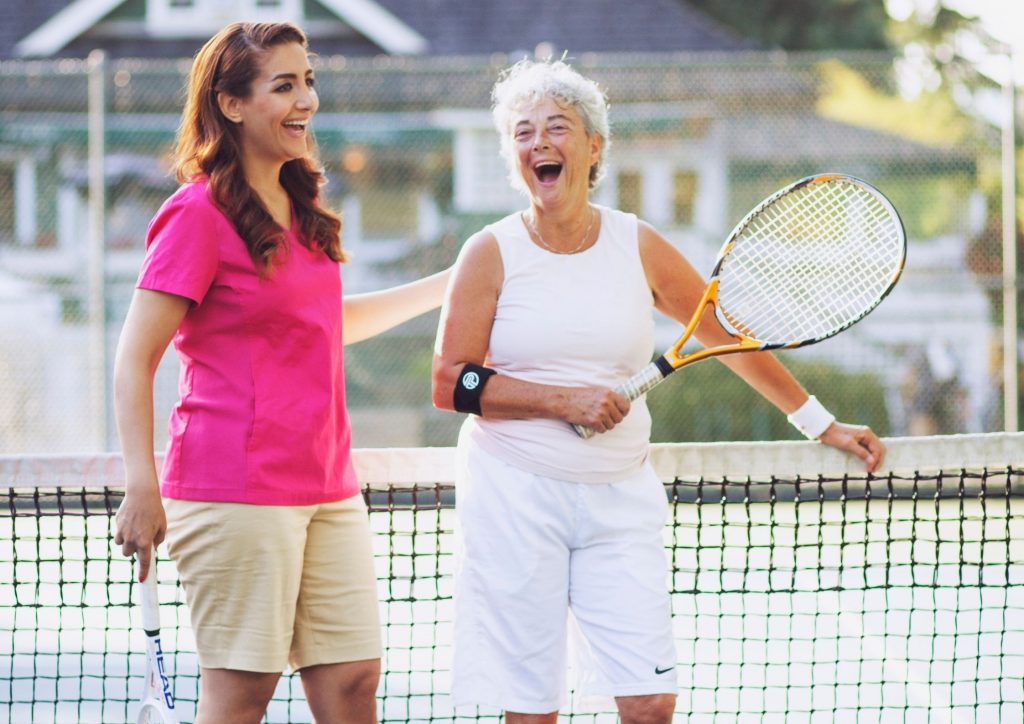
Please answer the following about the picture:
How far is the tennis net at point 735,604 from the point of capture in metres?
3.47

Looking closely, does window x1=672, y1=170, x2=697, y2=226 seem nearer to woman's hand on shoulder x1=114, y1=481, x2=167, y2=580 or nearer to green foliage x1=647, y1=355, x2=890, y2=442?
green foliage x1=647, y1=355, x2=890, y2=442

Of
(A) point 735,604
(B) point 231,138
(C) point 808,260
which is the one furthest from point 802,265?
(A) point 735,604

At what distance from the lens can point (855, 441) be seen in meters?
3.28

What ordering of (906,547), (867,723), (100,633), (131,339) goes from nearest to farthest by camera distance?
(131,339), (867,723), (100,633), (906,547)

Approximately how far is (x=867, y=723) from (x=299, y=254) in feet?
9.28

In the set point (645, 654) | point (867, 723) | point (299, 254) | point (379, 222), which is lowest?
point (867, 723)

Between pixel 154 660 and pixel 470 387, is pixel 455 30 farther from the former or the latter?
pixel 154 660

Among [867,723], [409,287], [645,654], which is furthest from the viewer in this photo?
[867,723]

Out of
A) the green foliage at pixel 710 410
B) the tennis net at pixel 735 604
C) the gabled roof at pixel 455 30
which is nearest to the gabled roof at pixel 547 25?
the gabled roof at pixel 455 30

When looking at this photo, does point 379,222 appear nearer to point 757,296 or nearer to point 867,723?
point 867,723

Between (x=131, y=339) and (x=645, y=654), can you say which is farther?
(x=645, y=654)

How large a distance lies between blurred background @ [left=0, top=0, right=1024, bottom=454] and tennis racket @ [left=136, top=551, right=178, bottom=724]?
17.5ft

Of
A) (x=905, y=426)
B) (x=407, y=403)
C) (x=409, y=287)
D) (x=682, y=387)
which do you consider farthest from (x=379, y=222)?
(x=409, y=287)

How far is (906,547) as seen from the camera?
323 inches
